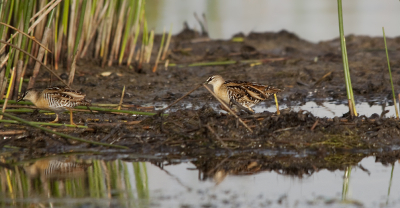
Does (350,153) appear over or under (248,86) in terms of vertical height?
under

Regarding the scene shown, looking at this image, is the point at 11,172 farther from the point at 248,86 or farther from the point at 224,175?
the point at 248,86

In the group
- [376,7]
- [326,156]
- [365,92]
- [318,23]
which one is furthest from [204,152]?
[376,7]

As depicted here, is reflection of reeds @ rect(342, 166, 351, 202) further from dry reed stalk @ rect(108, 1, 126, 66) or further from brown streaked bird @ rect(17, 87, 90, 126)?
dry reed stalk @ rect(108, 1, 126, 66)

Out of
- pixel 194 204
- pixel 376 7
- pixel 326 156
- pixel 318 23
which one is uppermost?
pixel 376 7

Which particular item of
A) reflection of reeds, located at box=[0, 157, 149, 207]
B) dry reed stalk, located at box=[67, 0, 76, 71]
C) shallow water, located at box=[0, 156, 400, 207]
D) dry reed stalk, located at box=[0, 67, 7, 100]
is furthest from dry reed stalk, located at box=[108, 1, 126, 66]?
shallow water, located at box=[0, 156, 400, 207]

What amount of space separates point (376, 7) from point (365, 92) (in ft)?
51.2

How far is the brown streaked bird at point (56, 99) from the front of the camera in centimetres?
692

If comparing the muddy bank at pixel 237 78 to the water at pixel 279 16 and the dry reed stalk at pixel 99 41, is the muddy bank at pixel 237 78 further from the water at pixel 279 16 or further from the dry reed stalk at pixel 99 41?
the water at pixel 279 16

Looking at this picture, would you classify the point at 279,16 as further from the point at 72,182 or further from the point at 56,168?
the point at 72,182

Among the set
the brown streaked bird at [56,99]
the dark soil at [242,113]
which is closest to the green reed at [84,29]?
the dark soil at [242,113]

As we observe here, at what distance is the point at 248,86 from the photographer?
7.59 metres

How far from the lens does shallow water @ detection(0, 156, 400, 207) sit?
4.39 meters

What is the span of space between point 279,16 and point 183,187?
59.4ft

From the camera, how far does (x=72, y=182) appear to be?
16.3 feet
